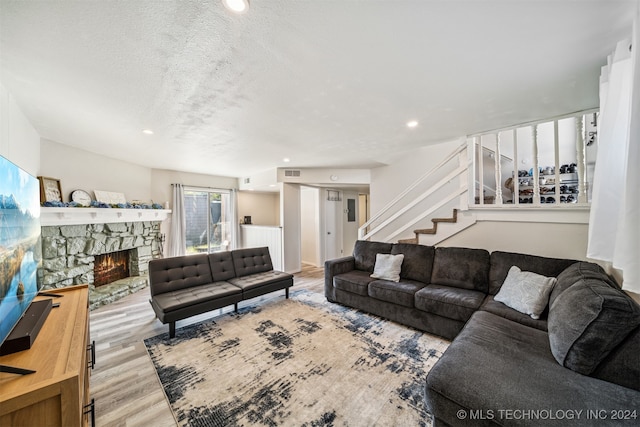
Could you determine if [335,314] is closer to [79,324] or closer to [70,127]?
[79,324]

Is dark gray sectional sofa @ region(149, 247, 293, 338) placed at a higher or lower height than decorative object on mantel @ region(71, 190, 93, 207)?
lower

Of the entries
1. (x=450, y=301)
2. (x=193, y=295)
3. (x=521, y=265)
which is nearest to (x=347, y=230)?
(x=450, y=301)

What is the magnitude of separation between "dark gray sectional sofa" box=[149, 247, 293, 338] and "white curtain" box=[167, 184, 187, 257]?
2.45 metres

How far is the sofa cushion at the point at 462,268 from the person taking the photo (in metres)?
2.69

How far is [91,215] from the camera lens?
345 cm

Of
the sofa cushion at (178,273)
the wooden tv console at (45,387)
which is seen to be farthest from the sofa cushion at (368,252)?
the wooden tv console at (45,387)

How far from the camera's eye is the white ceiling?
124cm

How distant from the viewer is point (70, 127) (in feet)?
9.11

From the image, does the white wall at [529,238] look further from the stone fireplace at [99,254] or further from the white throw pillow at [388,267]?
the stone fireplace at [99,254]

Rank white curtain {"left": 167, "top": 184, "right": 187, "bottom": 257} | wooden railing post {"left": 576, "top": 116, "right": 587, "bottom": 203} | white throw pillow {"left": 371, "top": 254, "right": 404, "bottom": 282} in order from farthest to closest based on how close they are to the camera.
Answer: white curtain {"left": 167, "top": 184, "right": 187, "bottom": 257} → white throw pillow {"left": 371, "top": 254, "right": 404, "bottom": 282} → wooden railing post {"left": 576, "top": 116, "right": 587, "bottom": 203}

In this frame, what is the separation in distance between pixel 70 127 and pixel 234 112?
210 centimetres

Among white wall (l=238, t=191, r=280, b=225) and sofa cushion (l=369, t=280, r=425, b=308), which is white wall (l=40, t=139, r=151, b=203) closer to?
white wall (l=238, t=191, r=280, b=225)

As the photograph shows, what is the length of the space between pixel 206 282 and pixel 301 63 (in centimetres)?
→ 292

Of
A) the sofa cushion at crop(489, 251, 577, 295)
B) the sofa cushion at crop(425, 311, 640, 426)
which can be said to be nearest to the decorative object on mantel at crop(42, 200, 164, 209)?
the sofa cushion at crop(425, 311, 640, 426)
